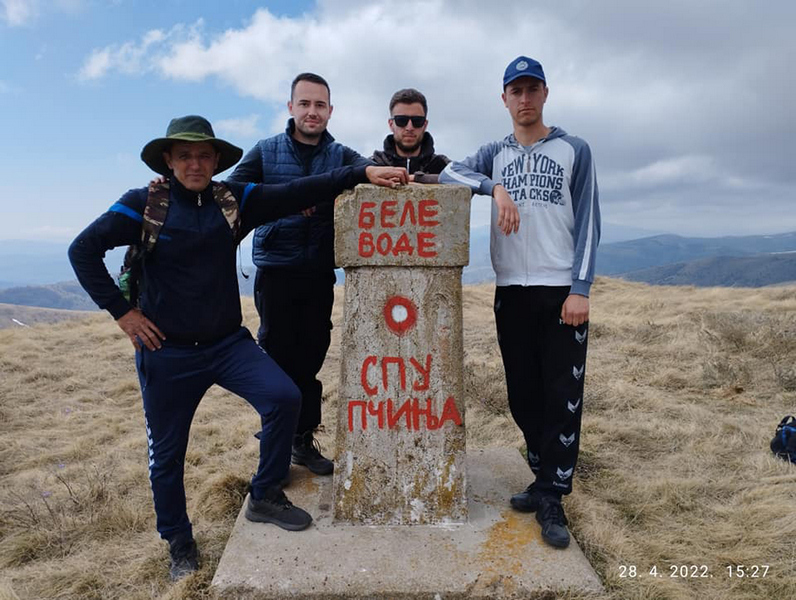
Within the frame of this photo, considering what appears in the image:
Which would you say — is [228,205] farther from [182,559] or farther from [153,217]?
[182,559]

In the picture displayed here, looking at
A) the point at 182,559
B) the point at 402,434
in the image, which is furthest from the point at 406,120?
the point at 182,559

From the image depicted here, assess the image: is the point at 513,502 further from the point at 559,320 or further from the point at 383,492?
the point at 559,320

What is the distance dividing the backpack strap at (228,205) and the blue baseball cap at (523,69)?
1.80 m

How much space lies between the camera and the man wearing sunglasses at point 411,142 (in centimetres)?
382

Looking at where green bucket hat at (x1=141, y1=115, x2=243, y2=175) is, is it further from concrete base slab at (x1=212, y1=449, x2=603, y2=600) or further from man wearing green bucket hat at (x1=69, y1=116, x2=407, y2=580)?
concrete base slab at (x1=212, y1=449, x2=603, y2=600)

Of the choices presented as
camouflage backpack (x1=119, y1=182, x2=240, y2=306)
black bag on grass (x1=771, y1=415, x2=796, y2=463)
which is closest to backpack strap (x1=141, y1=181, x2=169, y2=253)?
camouflage backpack (x1=119, y1=182, x2=240, y2=306)

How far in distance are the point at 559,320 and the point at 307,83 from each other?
231 cm

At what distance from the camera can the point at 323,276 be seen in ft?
13.0

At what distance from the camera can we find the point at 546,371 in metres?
3.41

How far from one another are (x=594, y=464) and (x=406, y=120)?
3.45 meters

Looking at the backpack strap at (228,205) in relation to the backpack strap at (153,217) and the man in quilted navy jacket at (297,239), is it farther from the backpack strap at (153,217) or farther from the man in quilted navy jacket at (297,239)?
the man in quilted navy jacket at (297,239)

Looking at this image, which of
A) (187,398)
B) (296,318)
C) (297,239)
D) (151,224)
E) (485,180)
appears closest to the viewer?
(151,224)

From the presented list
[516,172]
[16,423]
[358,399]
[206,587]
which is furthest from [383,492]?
[16,423]

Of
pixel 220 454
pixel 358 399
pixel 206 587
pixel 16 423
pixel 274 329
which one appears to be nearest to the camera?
pixel 206 587
